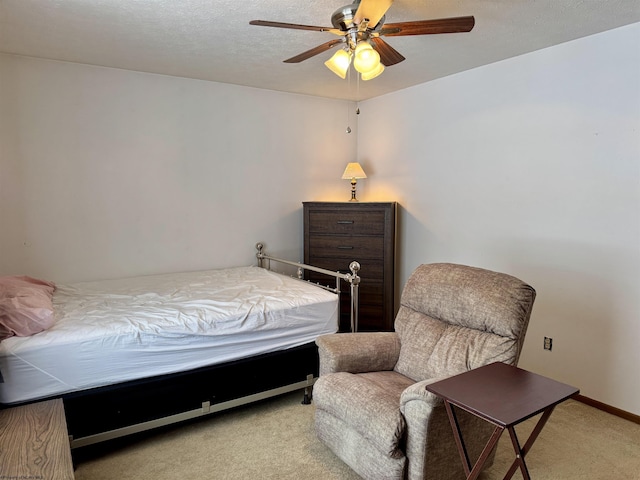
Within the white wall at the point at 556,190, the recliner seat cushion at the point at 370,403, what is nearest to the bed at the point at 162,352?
the recliner seat cushion at the point at 370,403

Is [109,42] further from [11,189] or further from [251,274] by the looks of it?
[251,274]

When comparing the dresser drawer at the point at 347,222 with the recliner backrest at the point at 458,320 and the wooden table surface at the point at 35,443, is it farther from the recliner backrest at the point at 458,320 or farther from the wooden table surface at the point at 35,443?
the wooden table surface at the point at 35,443

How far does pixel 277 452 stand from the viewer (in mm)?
2352

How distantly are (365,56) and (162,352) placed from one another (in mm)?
1935

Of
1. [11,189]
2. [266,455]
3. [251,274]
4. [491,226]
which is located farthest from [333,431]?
[11,189]

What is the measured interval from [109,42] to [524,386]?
3248 mm

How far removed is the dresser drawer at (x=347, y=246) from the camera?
4.09 metres

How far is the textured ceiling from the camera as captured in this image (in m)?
2.34

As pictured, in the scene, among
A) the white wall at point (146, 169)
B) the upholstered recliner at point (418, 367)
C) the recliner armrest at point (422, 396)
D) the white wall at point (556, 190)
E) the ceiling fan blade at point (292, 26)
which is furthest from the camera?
the white wall at point (146, 169)

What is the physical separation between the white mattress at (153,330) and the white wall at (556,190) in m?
1.57

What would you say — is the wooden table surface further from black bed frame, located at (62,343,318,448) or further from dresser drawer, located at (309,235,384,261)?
dresser drawer, located at (309,235,384,261)

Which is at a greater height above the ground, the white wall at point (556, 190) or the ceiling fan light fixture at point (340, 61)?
the ceiling fan light fixture at point (340, 61)

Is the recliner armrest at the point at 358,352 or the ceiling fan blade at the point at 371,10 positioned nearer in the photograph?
the ceiling fan blade at the point at 371,10

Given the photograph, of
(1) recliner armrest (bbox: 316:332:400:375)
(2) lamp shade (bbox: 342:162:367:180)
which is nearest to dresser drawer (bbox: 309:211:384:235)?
(2) lamp shade (bbox: 342:162:367:180)
